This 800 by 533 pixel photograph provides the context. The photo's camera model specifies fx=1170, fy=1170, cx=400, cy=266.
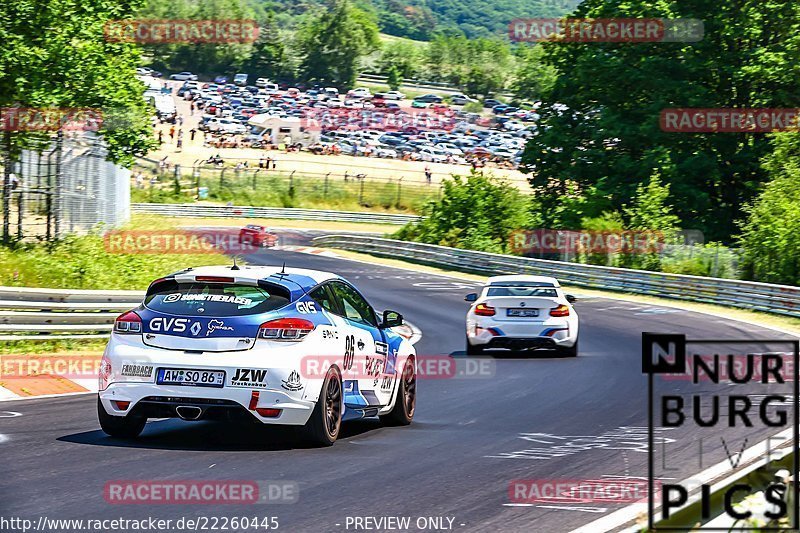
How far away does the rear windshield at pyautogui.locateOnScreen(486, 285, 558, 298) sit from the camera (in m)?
20.7

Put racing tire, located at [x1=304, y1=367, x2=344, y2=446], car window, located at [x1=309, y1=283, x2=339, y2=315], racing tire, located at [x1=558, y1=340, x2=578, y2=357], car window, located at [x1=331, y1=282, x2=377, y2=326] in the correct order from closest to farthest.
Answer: racing tire, located at [x1=304, y1=367, x2=344, y2=446]
car window, located at [x1=309, y1=283, x2=339, y2=315]
car window, located at [x1=331, y1=282, x2=377, y2=326]
racing tire, located at [x1=558, y1=340, x2=578, y2=357]

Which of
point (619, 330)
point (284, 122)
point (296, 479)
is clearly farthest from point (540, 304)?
point (284, 122)

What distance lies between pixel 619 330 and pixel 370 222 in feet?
175

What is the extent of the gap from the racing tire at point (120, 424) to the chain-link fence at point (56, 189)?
15.6 meters

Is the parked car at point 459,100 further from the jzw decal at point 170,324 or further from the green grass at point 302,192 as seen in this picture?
the jzw decal at point 170,324

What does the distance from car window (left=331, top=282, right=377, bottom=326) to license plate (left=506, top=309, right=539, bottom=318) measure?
9104 millimetres

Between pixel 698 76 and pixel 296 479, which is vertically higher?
pixel 698 76

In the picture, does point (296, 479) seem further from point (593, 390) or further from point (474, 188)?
point (474, 188)

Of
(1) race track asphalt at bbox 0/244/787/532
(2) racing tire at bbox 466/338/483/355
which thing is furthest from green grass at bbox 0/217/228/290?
(1) race track asphalt at bbox 0/244/787/532

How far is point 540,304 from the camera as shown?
20.4m

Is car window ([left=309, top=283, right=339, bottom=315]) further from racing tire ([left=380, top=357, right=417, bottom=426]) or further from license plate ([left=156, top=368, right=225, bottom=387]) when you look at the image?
racing tire ([left=380, top=357, right=417, bottom=426])

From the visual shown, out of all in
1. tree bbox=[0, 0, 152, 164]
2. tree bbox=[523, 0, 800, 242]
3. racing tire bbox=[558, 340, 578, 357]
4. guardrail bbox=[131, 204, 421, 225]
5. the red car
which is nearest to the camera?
racing tire bbox=[558, 340, 578, 357]

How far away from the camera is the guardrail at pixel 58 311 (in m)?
17.4

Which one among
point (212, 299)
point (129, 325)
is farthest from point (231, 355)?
point (129, 325)
